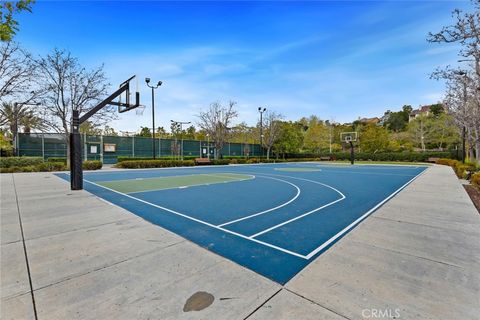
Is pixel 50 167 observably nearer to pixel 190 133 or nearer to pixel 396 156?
pixel 190 133

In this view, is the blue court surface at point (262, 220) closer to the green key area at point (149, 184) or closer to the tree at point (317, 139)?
the green key area at point (149, 184)

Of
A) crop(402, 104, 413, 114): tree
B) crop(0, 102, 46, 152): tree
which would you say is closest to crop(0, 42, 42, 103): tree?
crop(0, 102, 46, 152): tree

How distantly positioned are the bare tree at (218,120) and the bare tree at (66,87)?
544 inches

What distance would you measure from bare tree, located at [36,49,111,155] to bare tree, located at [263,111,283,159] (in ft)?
81.6

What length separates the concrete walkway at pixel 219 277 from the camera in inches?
82.6

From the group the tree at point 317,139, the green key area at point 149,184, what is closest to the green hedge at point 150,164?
the green key area at point 149,184

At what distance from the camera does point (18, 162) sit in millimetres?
18062

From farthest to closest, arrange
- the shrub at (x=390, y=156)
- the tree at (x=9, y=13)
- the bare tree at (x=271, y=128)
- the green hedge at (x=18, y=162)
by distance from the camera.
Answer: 1. the bare tree at (x=271, y=128)
2. the shrub at (x=390, y=156)
3. the green hedge at (x=18, y=162)
4. the tree at (x=9, y=13)

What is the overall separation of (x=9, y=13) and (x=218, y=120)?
88.9ft

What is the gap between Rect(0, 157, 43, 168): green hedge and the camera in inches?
685

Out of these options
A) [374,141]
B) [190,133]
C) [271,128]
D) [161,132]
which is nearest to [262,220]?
[271,128]

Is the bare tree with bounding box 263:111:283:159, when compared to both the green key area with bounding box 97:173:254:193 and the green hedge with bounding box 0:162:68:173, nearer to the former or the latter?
the green key area with bounding box 97:173:254:193

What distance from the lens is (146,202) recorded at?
23.4ft

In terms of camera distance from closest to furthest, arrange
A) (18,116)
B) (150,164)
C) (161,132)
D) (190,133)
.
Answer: (18,116) < (150,164) < (161,132) < (190,133)
